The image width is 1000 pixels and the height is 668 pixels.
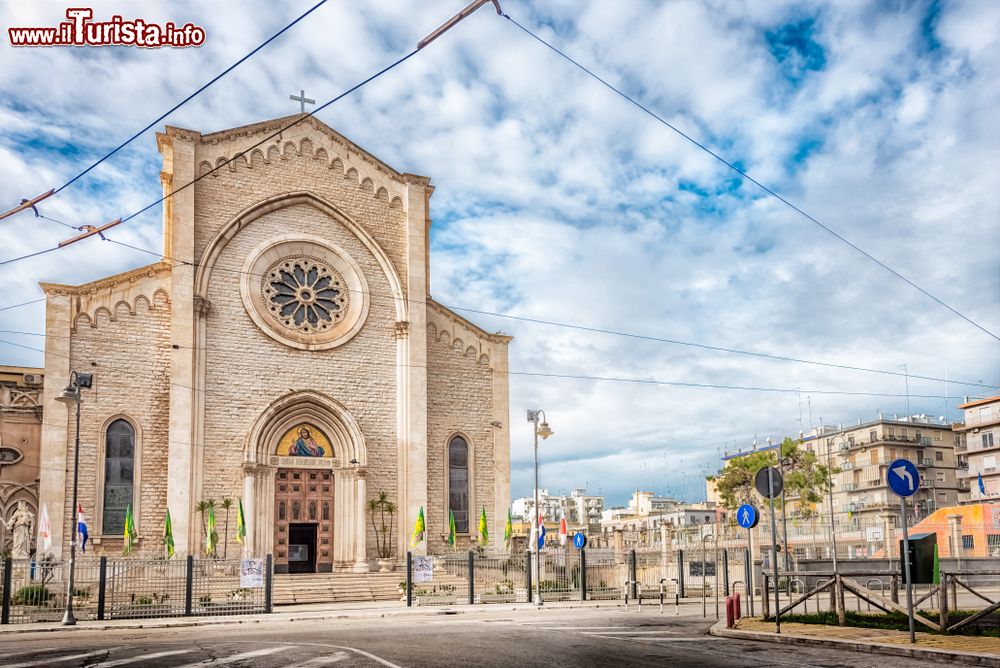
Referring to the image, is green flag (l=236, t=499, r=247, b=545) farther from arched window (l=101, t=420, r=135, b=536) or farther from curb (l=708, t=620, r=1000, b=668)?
curb (l=708, t=620, r=1000, b=668)

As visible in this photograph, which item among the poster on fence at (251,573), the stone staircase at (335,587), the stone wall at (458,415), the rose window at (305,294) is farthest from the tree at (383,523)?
the poster on fence at (251,573)

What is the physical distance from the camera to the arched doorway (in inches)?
1357

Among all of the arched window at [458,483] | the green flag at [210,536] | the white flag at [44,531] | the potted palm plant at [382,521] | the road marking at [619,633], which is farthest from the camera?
the arched window at [458,483]

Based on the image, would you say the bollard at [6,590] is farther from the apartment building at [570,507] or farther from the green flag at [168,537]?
the apartment building at [570,507]

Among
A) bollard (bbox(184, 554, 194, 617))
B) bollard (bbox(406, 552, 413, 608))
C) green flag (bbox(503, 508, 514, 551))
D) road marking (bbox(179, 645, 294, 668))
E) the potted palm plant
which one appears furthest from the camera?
green flag (bbox(503, 508, 514, 551))

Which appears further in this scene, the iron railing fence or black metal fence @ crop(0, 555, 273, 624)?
the iron railing fence

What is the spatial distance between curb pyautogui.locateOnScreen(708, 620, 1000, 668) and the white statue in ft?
72.3

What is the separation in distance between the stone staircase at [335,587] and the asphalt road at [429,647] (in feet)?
30.6

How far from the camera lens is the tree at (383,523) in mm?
35688

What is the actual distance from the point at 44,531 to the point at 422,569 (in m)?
11.8

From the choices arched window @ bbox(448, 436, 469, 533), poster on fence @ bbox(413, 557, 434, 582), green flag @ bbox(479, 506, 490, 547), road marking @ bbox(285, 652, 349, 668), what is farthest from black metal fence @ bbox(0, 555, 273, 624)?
road marking @ bbox(285, 652, 349, 668)

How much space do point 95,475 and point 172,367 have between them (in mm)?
4350

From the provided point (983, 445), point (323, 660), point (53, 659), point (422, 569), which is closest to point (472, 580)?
point (422, 569)

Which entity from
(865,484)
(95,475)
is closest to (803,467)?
(865,484)
